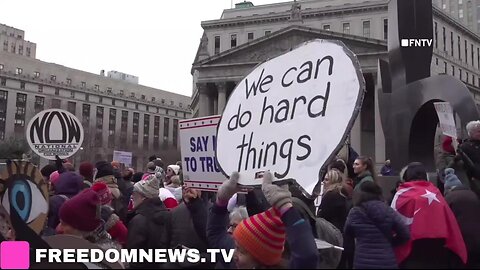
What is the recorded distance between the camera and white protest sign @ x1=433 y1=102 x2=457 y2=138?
19.4 ft

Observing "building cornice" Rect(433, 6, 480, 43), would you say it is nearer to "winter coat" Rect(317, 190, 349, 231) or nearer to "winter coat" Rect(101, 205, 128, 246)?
"winter coat" Rect(317, 190, 349, 231)

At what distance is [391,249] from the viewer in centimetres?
338

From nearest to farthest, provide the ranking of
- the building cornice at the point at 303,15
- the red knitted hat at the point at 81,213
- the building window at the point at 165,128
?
the red knitted hat at the point at 81,213 → the building cornice at the point at 303,15 → the building window at the point at 165,128

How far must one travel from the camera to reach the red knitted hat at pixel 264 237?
2635mm

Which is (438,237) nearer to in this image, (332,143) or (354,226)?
(354,226)

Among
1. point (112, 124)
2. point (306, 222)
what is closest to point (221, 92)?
point (112, 124)

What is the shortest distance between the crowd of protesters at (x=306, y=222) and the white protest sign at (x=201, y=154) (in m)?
0.15

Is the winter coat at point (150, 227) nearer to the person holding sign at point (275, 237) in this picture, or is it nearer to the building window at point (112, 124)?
the person holding sign at point (275, 237)

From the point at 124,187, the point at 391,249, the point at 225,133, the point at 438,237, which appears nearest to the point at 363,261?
the point at 391,249

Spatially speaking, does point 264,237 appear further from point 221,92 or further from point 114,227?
point 221,92

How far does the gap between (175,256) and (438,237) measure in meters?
2.06

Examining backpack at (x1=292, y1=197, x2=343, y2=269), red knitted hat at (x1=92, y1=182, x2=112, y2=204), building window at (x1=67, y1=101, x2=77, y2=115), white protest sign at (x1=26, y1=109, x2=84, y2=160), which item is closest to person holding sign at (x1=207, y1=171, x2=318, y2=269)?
backpack at (x1=292, y1=197, x2=343, y2=269)

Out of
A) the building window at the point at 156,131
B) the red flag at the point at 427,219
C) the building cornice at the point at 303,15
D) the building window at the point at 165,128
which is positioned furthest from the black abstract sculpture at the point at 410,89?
the building window at the point at 165,128

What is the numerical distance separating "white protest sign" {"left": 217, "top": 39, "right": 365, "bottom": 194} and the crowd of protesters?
0.20m
